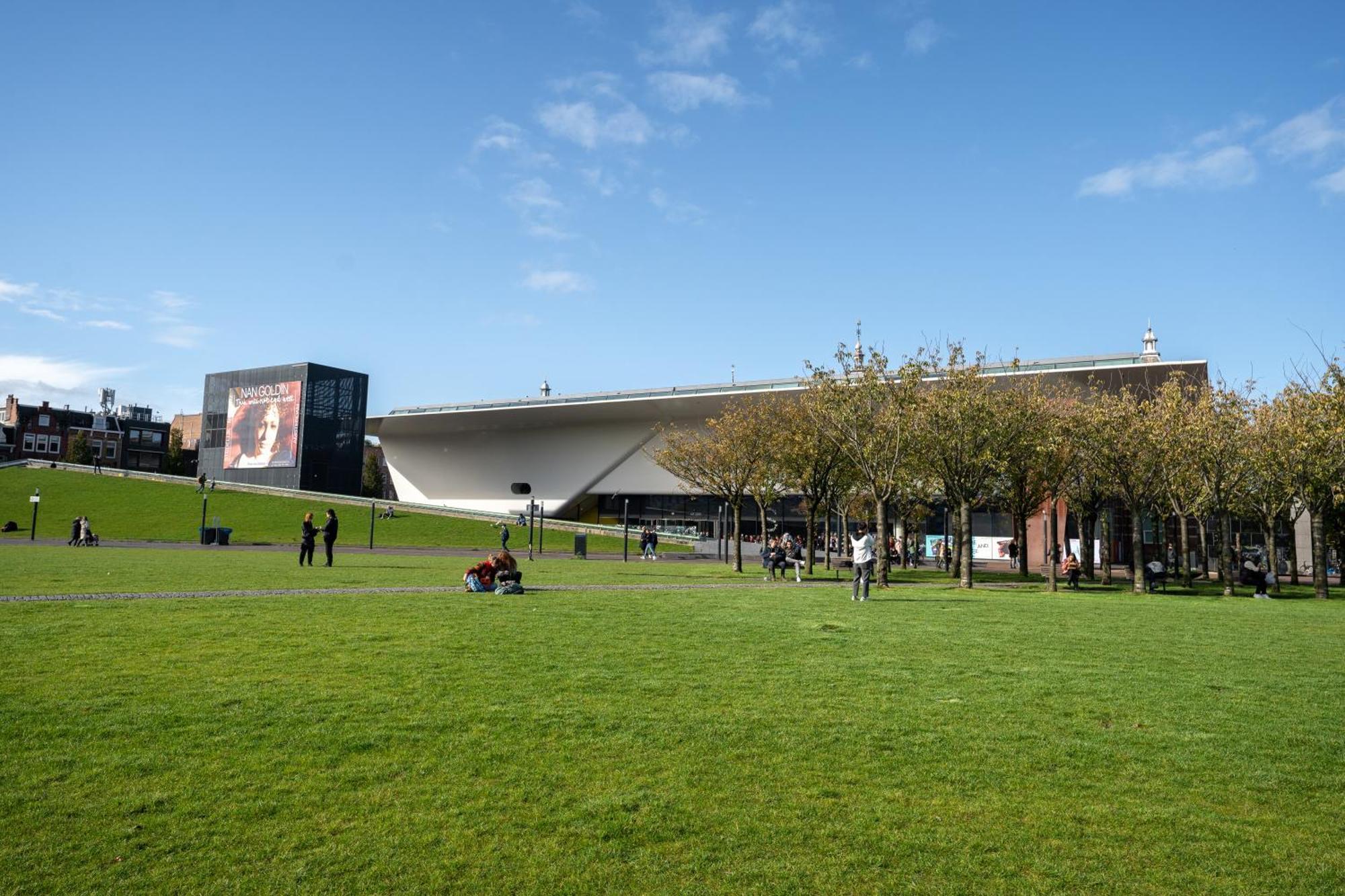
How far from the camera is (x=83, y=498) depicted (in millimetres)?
60812

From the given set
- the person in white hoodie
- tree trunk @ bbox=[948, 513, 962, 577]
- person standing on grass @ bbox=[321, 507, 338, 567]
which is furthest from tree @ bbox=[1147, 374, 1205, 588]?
person standing on grass @ bbox=[321, 507, 338, 567]

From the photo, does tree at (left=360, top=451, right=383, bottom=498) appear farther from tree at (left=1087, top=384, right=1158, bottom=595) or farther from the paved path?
tree at (left=1087, top=384, right=1158, bottom=595)

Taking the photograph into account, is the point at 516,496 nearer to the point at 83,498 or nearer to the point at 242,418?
the point at 242,418

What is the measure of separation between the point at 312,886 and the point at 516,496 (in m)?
81.1

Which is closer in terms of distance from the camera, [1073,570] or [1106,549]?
[1073,570]

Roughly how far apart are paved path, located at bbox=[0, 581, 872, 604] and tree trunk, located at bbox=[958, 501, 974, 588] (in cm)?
455

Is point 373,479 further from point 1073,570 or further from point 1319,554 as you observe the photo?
point 1319,554

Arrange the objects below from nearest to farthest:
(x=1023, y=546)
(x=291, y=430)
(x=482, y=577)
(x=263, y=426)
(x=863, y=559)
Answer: (x=482, y=577), (x=863, y=559), (x=1023, y=546), (x=291, y=430), (x=263, y=426)

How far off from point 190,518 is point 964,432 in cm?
4754

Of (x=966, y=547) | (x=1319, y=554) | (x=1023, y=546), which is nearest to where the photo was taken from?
(x=1319, y=554)

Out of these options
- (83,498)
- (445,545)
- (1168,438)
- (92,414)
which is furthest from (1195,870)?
(92,414)

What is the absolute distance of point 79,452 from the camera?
103m

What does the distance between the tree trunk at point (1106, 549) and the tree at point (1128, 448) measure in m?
5.64

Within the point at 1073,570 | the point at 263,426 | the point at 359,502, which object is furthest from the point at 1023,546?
the point at 263,426
